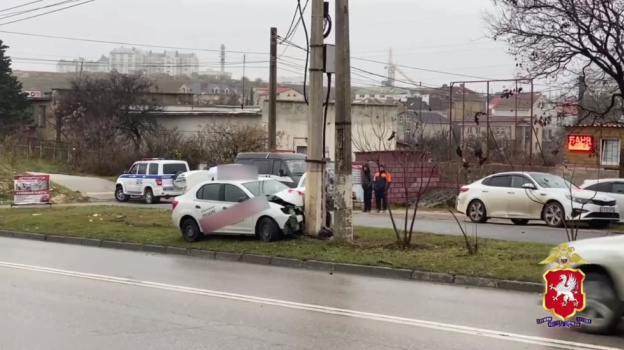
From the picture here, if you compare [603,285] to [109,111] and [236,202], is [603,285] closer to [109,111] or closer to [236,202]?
[236,202]

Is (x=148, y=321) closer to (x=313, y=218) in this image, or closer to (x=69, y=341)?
(x=69, y=341)

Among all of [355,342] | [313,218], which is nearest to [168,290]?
[355,342]

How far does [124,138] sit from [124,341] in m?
46.2

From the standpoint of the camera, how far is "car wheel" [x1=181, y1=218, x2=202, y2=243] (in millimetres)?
16016

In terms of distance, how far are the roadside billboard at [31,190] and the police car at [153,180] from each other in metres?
5.22

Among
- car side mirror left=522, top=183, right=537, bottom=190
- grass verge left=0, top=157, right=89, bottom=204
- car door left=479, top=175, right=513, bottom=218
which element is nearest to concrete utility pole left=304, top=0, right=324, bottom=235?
car side mirror left=522, top=183, right=537, bottom=190

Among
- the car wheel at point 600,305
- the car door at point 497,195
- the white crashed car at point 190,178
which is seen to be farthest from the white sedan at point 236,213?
the white crashed car at point 190,178

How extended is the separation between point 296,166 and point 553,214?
9.07 meters

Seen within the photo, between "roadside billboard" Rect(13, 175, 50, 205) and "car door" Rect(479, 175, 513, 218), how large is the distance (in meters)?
17.9

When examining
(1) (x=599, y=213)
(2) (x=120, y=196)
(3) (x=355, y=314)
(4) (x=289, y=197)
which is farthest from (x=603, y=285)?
(2) (x=120, y=196)

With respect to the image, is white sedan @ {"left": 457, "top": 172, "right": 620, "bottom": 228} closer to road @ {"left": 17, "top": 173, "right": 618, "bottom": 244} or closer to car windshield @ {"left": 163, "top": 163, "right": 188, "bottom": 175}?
road @ {"left": 17, "top": 173, "right": 618, "bottom": 244}

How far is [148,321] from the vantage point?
7855 mm

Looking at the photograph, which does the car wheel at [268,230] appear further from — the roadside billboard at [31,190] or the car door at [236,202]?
the roadside billboard at [31,190]

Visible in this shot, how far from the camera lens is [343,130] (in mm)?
14297
